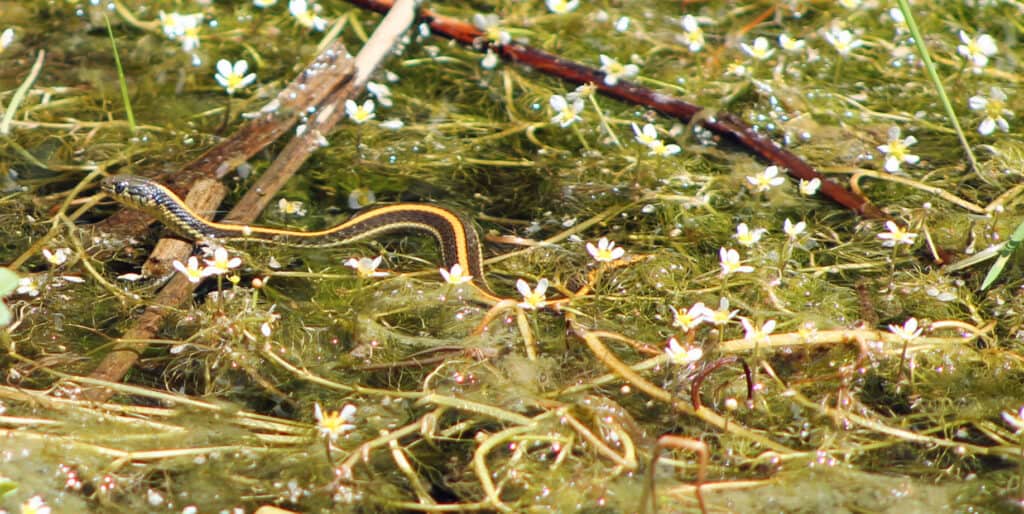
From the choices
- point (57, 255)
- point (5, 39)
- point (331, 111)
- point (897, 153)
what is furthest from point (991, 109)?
point (5, 39)

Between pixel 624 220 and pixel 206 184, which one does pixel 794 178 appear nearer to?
pixel 624 220

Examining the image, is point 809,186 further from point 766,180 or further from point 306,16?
point 306,16

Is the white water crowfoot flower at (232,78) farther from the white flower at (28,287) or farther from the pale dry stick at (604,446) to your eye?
the pale dry stick at (604,446)

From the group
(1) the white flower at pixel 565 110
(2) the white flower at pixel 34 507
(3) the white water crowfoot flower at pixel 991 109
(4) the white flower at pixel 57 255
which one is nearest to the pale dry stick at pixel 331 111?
(4) the white flower at pixel 57 255

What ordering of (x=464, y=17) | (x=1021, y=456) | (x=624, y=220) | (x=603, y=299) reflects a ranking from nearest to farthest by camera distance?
(x=1021, y=456) < (x=603, y=299) < (x=624, y=220) < (x=464, y=17)

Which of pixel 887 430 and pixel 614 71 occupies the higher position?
pixel 614 71

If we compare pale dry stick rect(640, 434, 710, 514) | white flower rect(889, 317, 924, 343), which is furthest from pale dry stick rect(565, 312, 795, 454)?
white flower rect(889, 317, 924, 343)

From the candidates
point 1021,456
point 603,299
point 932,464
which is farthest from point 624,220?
point 1021,456
